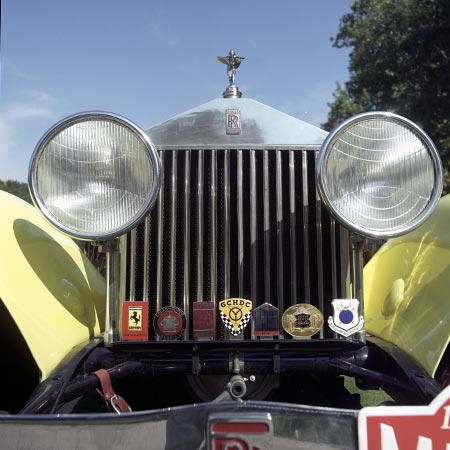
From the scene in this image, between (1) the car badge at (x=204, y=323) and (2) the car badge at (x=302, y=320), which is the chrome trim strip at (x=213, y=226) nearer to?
(1) the car badge at (x=204, y=323)

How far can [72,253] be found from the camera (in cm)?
273

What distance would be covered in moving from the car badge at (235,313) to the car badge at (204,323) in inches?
1.7

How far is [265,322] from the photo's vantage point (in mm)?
2170

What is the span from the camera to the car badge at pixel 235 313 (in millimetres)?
2158

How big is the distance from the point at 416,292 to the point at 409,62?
10887mm

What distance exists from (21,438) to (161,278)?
88cm

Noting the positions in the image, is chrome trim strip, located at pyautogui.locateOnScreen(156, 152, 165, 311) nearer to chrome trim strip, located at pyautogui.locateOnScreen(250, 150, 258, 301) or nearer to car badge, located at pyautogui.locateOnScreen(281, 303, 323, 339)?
chrome trim strip, located at pyautogui.locateOnScreen(250, 150, 258, 301)

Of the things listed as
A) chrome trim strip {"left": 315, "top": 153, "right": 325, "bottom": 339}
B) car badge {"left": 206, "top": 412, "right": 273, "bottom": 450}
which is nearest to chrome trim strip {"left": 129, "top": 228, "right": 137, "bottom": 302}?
chrome trim strip {"left": 315, "top": 153, "right": 325, "bottom": 339}

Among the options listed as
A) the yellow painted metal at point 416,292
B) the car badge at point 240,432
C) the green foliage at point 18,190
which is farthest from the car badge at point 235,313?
the green foliage at point 18,190

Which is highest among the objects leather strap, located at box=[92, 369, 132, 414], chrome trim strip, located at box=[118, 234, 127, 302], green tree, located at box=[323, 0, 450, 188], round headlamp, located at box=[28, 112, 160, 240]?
green tree, located at box=[323, 0, 450, 188]

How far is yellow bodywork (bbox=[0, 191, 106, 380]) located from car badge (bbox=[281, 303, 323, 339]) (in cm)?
80

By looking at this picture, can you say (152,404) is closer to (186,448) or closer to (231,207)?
(231,207)

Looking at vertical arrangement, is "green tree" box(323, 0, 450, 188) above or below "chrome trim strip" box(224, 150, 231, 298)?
above

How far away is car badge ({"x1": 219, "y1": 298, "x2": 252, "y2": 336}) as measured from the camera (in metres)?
2.16
